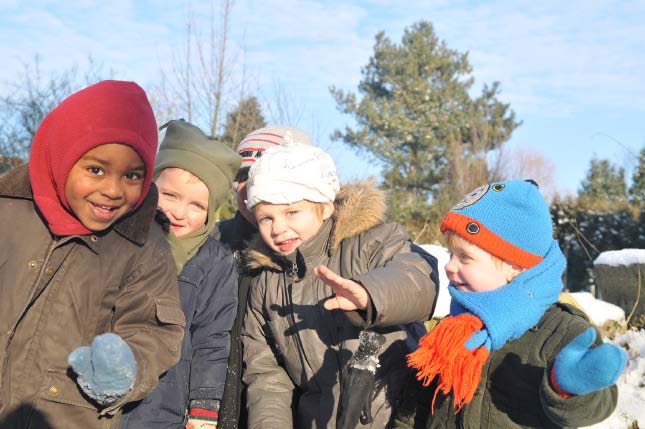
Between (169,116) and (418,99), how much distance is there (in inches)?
570

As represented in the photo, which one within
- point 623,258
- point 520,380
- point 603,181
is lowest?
point 603,181

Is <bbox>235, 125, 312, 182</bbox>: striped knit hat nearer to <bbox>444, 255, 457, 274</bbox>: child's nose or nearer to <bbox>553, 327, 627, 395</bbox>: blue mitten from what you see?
<bbox>444, 255, 457, 274</bbox>: child's nose

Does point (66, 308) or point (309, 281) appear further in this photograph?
point (309, 281)

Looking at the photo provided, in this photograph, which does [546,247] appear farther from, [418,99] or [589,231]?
[418,99]

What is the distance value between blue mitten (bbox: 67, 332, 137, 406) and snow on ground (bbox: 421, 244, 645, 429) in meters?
2.55

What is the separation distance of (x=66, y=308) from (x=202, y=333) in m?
0.74

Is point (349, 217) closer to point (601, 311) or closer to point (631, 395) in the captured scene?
point (631, 395)

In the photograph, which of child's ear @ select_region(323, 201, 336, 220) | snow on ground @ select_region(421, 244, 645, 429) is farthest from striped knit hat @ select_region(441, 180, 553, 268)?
snow on ground @ select_region(421, 244, 645, 429)

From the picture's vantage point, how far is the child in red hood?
7.36ft

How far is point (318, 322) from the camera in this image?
2.78 meters

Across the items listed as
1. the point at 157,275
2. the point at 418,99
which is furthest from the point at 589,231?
the point at 418,99

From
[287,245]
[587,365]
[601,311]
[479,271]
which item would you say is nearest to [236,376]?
[287,245]

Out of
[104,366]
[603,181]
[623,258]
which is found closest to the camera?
[104,366]

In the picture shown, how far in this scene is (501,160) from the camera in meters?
19.6
